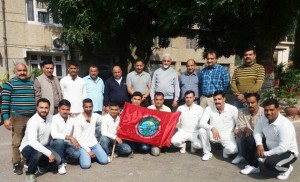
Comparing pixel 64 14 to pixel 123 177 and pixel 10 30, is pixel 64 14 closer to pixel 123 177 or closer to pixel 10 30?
pixel 10 30

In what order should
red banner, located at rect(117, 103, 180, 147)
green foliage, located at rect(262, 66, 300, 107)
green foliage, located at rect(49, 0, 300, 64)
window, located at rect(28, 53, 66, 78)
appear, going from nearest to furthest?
red banner, located at rect(117, 103, 180, 147)
green foliage, located at rect(262, 66, 300, 107)
green foliage, located at rect(49, 0, 300, 64)
window, located at rect(28, 53, 66, 78)

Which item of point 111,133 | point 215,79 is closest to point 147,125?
point 111,133

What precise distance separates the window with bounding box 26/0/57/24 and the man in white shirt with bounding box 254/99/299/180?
13.0 metres

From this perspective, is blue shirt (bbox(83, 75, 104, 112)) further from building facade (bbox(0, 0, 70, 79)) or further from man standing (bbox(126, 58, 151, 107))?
building facade (bbox(0, 0, 70, 79))

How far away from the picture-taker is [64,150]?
461 cm

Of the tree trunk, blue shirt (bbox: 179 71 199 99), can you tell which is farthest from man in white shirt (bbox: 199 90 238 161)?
the tree trunk

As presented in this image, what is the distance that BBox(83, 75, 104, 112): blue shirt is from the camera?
558 centimetres

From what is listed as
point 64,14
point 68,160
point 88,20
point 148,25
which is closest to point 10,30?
point 64,14

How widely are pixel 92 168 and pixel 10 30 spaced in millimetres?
11402

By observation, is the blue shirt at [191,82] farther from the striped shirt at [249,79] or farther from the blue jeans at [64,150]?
the blue jeans at [64,150]

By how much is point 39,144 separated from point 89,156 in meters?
0.92

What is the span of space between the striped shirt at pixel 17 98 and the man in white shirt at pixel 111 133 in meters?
1.33

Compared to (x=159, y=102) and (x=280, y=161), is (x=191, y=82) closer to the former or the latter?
(x=159, y=102)

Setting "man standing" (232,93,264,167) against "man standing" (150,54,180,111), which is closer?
"man standing" (232,93,264,167)
